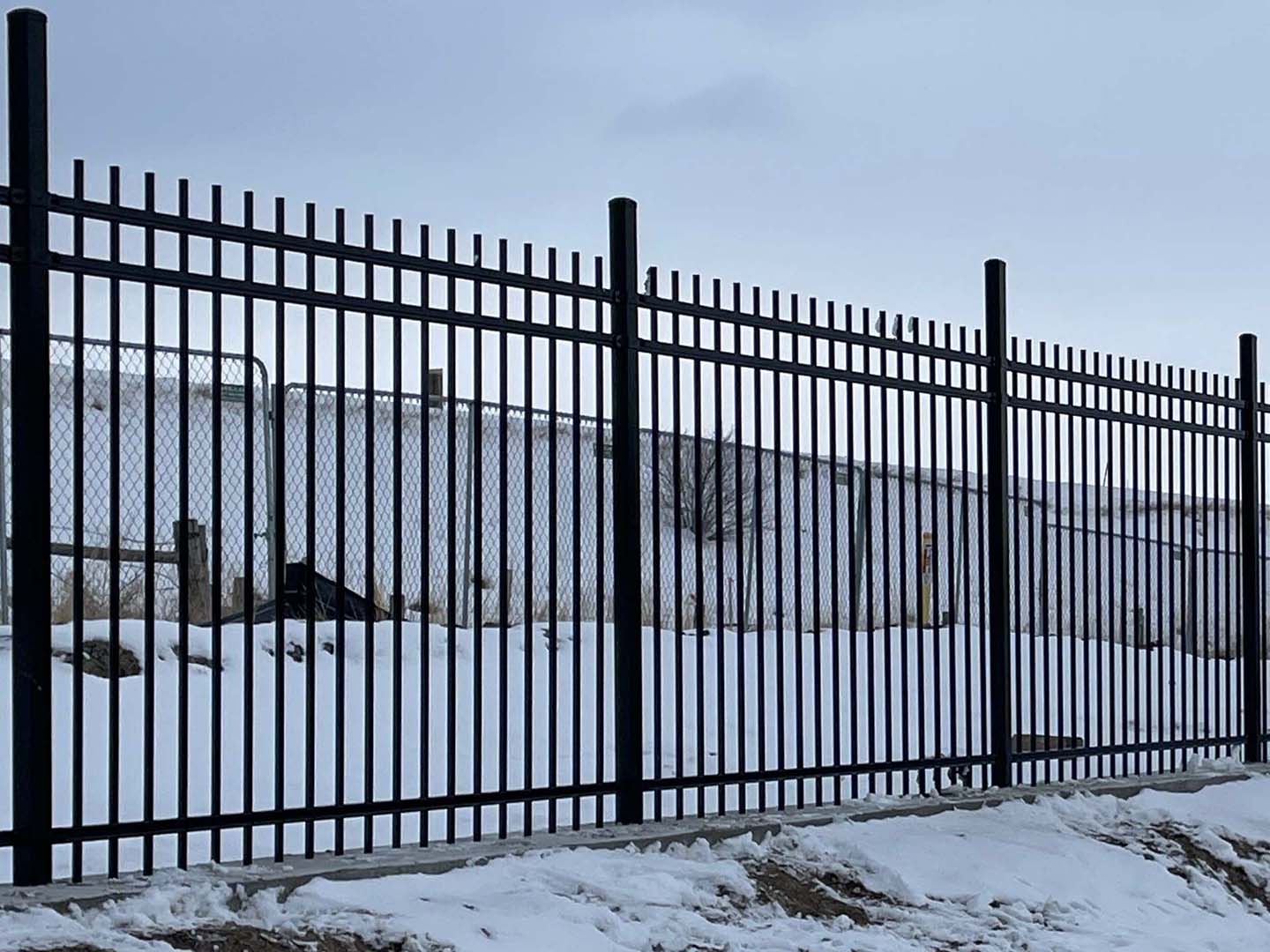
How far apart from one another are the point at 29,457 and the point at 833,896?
3682mm

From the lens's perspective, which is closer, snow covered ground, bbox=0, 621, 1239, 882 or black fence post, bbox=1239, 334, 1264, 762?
snow covered ground, bbox=0, 621, 1239, 882

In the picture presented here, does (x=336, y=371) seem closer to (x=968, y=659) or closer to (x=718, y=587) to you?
(x=718, y=587)

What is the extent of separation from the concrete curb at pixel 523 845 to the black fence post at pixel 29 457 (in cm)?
27

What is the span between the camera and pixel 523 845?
674cm

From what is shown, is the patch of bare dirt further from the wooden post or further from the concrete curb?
the wooden post

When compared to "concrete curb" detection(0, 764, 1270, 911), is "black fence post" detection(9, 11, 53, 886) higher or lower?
higher

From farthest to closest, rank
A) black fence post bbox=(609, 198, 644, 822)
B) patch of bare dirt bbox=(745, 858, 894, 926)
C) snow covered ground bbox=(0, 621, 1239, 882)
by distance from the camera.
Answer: snow covered ground bbox=(0, 621, 1239, 882) < black fence post bbox=(609, 198, 644, 822) < patch of bare dirt bbox=(745, 858, 894, 926)

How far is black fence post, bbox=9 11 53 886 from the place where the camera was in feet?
18.1

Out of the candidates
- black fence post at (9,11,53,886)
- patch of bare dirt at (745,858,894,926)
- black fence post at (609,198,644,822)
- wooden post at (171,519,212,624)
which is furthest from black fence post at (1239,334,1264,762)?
black fence post at (9,11,53,886)

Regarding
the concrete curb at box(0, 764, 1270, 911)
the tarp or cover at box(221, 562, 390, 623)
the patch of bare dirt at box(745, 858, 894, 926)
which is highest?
the tarp or cover at box(221, 562, 390, 623)

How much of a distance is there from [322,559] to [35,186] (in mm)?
12866

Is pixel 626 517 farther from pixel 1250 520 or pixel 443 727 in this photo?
pixel 1250 520

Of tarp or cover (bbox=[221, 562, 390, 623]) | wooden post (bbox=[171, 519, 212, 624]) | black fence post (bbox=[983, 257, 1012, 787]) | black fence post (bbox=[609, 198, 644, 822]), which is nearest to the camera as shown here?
black fence post (bbox=[609, 198, 644, 822])

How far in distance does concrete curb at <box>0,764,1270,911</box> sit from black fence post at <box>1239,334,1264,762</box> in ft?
5.57
